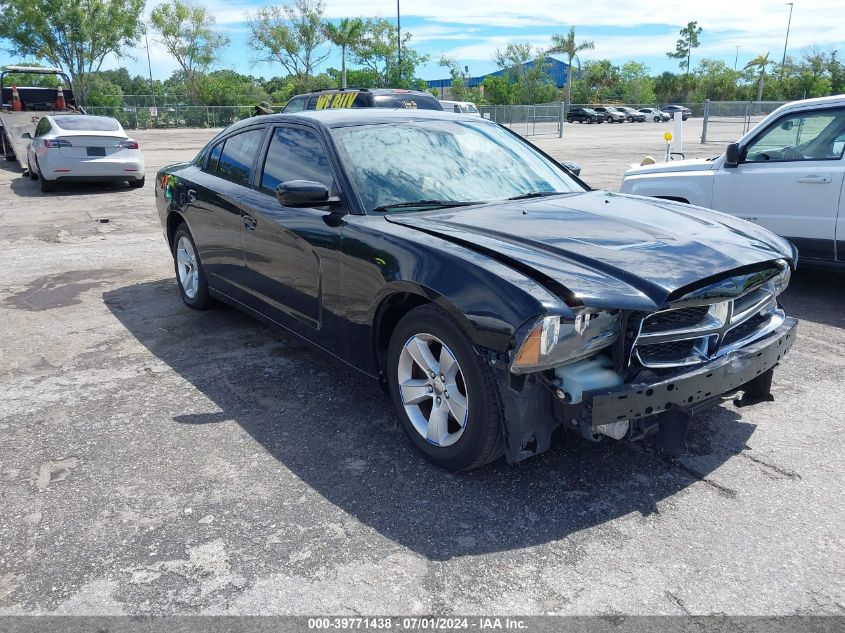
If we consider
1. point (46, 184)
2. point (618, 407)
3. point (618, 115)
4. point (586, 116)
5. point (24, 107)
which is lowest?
point (46, 184)

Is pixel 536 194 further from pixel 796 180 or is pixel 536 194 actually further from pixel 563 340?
pixel 796 180

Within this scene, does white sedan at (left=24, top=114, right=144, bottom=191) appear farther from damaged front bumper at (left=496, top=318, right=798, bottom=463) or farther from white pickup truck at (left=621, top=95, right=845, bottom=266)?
damaged front bumper at (left=496, top=318, right=798, bottom=463)

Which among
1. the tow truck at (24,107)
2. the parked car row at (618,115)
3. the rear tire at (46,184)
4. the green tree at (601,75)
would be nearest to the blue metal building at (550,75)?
Result: the green tree at (601,75)

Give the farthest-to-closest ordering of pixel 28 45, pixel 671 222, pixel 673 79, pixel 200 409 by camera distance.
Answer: pixel 673 79 → pixel 28 45 → pixel 200 409 → pixel 671 222

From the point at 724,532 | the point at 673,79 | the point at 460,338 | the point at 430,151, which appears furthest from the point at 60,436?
the point at 673,79

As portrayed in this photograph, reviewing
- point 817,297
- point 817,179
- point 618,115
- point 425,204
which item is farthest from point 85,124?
point 618,115

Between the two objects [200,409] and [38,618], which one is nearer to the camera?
[38,618]

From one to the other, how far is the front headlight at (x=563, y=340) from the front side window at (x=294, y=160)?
177 cm

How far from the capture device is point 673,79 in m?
90.4

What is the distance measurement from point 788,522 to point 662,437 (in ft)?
1.98

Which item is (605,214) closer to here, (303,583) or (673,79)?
(303,583)

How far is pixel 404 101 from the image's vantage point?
15.1 metres

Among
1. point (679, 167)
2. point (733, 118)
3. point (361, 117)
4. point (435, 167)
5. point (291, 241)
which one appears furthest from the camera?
point (733, 118)

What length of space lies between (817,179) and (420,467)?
4.67 meters
